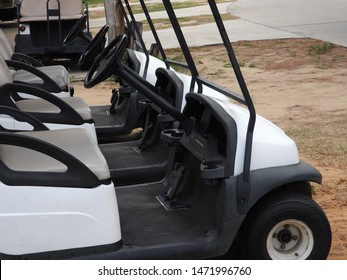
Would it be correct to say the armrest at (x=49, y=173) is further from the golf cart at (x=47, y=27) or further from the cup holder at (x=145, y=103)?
the golf cart at (x=47, y=27)

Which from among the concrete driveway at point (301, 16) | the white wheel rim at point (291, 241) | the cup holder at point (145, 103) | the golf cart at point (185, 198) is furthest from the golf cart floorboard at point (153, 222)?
the concrete driveway at point (301, 16)

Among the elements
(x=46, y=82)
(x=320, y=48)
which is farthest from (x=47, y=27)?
(x=46, y=82)

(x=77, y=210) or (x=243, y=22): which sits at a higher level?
(x=77, y=210)

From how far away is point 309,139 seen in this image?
19.9 ft

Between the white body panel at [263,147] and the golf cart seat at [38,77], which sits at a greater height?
the white body panel at [263,147]

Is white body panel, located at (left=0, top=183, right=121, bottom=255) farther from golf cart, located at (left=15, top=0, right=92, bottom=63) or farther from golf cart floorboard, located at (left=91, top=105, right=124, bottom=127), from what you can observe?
golf cart, located at (left=15, top=0, right=92, bottom=63)

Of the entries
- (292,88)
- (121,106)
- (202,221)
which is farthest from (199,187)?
(292,88)

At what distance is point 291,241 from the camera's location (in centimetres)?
337

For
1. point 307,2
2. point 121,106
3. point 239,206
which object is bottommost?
point 307,2

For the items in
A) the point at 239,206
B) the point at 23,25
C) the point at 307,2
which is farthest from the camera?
the point at 307,2

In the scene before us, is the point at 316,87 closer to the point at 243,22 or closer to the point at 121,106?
the point at 121,106

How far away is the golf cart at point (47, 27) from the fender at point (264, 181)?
7.87 m

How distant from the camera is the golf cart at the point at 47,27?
10695 millimetres

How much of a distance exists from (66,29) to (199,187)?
7.79 metres
